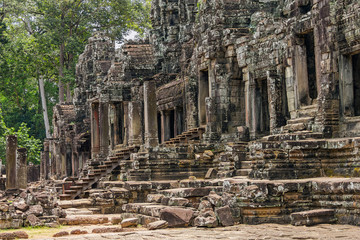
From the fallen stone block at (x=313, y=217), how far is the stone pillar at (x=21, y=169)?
1793 cm

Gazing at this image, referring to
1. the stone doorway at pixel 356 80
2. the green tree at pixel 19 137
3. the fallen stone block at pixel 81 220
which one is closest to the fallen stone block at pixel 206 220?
the stone doorway at pixel 356 80

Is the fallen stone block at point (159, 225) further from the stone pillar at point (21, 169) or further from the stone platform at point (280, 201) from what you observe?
the stone pillar at point (21, 169)

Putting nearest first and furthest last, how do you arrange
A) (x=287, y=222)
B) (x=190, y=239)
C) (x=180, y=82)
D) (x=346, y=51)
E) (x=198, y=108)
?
(x=190, y=239), (x=287, y=222), (x=346, y=51), (x=198, y=108), (x=180, y=82)

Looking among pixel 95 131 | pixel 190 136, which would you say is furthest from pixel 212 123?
pixel 95 131

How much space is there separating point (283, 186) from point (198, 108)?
36.8 ft

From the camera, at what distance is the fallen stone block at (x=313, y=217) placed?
10891 millimetres

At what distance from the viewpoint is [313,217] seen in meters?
11.0

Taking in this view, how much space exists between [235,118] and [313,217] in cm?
978

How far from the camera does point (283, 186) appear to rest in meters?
11.6

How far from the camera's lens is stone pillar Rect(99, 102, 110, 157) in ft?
93.6

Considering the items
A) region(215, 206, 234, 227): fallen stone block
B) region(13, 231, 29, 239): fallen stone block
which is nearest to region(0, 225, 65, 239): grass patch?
region(13, 231, 29, 239): fallen stone block

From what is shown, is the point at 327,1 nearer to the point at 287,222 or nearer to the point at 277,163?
the point at 277,163

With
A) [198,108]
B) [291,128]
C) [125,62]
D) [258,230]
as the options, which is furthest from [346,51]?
[125,62]

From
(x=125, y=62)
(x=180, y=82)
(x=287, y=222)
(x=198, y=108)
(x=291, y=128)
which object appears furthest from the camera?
(x=125, y=62)
